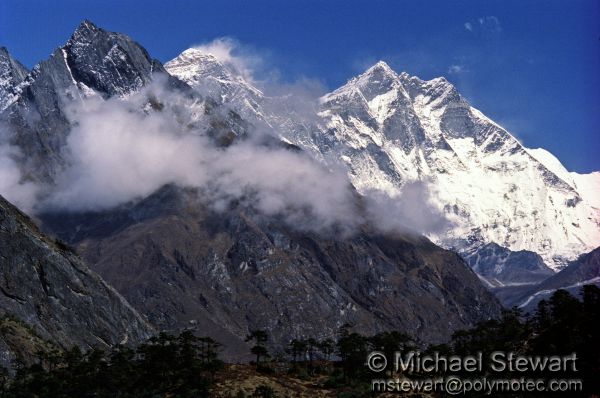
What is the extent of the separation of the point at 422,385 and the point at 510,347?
27.6 metres

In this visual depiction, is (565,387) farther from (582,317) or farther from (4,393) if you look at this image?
(4,393)

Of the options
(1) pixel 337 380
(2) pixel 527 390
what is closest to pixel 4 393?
(1) pixel 337 380

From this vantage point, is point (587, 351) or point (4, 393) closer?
point (587, 351)

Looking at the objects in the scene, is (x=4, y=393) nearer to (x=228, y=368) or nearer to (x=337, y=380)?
Result: (x=228, y=368)

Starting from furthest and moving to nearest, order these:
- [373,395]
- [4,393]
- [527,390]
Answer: [4,393] → [373,395] → [527,390]

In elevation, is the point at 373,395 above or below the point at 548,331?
below

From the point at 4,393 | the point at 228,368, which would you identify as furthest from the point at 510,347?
the point at 4,393

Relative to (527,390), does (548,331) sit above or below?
above

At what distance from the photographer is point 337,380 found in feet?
634

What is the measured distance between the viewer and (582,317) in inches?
7224

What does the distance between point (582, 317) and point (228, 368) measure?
7627 cm

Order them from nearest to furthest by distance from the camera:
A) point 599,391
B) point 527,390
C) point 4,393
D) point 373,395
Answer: point 599,391
point 527,390
point 373,395
point 4,393

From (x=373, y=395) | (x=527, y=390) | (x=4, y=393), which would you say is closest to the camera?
(x=527, y=390)

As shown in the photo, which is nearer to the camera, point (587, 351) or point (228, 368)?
point (587, 351)
